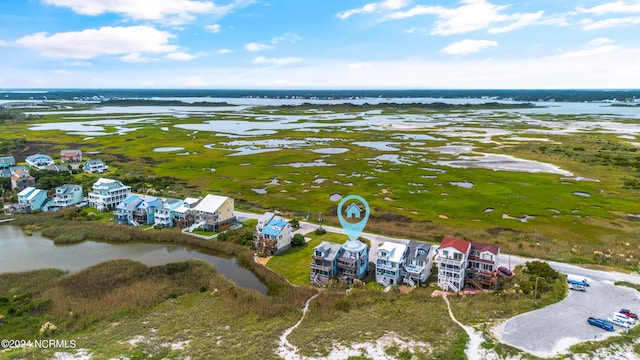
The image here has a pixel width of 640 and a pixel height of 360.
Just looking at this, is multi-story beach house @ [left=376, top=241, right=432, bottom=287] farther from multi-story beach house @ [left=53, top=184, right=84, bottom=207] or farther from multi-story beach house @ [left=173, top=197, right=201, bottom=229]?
multi-story beach house @ [left=53, top=184, right=84, bottom=207]

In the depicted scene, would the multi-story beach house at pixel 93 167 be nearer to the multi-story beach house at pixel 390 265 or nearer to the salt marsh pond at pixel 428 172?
the salt marsh pond at pixel 428 172

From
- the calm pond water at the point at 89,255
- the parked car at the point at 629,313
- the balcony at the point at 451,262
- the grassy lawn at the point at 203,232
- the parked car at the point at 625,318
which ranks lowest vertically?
the calm pond water at the point at 89,255

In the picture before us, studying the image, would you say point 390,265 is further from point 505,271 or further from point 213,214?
point 213,214

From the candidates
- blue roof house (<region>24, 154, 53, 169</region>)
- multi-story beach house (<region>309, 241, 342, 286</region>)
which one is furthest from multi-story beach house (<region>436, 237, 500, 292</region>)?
blue roof house (<region>24, 154, 53, 169</region>)

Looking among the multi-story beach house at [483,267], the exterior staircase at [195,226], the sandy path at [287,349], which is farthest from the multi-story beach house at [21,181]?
the multi-story beach house at [483,267]

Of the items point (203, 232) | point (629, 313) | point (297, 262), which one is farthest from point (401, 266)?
point (203, 232)

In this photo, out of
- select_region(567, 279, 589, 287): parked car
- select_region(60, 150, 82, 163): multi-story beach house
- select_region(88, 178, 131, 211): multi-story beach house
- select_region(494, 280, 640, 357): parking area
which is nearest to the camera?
select_region(494, 280, 640, 357): parking area
